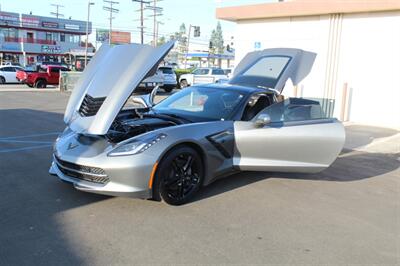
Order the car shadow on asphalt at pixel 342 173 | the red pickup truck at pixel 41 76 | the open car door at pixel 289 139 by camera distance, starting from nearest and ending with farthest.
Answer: the open car door at pixel 289 139 < the car shadow on asphalt at pixel 342 173 < the red pickup truck at pixel 41 76

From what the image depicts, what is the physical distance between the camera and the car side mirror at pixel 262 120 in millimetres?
5094

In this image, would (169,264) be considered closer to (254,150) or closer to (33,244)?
(33,244)

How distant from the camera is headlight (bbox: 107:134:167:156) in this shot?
4.30m

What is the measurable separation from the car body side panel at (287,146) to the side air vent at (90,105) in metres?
1.73

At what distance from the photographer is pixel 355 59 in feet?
42.0

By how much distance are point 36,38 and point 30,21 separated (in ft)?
9.00

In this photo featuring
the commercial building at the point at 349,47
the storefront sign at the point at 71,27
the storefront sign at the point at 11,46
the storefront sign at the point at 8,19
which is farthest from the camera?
the storefront sign at the point at 71,27

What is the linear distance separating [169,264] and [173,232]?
610mm

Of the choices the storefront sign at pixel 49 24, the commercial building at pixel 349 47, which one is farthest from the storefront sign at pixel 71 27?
the commercial building at pixel 349 47

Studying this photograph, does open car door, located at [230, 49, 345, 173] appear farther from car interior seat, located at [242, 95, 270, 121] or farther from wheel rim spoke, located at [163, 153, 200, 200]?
wheel rim spoke, located at [163, 153, 200, 200]

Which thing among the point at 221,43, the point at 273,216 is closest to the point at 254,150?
the point at 273,216

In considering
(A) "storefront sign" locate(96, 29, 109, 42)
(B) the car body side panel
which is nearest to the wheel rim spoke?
(B) the car body side panel

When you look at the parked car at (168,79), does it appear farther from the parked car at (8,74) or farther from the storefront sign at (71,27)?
the storefront sign at (71,27)

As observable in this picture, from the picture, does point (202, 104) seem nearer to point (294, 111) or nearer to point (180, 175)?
point (294, 111)
